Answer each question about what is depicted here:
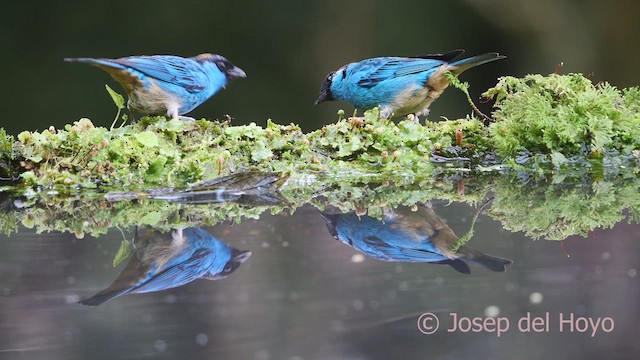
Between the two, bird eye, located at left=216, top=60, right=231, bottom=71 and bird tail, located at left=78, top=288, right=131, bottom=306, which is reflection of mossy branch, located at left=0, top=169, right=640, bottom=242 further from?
bird eye, located at left=216, top=60, right=231, bottom=71

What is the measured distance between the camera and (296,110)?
28.1 feet

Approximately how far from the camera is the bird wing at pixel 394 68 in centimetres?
474

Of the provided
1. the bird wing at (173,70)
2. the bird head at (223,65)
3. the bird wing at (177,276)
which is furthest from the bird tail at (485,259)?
the bird head at (223,65)

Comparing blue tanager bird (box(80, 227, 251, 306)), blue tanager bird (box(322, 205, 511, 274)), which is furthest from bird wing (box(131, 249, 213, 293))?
blue tanager bird (box(322, 205, 511, 274))

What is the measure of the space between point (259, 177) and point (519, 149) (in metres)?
1.31

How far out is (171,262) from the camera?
7.05 ft

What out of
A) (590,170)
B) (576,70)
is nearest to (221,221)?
(590,170)

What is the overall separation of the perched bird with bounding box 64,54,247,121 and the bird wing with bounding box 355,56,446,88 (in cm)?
88

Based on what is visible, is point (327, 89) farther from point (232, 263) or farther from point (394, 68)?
point (232, 263)

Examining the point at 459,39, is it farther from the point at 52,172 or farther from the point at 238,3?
the point at 52,172

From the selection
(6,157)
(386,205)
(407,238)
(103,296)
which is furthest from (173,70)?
(103,296)

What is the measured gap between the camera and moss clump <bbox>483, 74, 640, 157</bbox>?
394 cm

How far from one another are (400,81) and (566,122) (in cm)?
104

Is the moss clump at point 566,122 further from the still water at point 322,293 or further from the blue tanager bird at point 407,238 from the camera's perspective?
the still water at point 322,293
